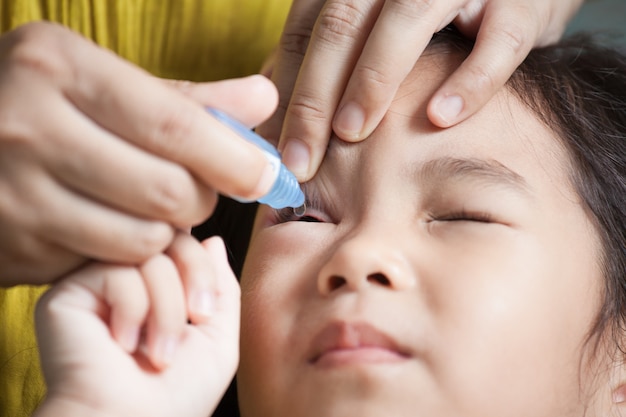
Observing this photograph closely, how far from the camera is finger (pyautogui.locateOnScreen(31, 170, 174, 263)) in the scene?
660 millimetres

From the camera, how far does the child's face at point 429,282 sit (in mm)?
857

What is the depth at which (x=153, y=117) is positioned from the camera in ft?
2.10

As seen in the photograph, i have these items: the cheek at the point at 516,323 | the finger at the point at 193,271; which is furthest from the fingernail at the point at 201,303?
the cheek at the point at 516,323

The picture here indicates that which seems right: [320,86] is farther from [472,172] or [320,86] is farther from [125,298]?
[125,298]

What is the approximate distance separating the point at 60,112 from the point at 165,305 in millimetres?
200

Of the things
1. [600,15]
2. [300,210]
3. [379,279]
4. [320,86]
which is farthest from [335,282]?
[600,15]

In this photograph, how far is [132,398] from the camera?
0.73 meters

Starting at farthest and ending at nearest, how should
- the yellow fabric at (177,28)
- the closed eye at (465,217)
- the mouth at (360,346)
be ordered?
the yellow fabric at (177,28), the closed eye at (465,217), the mouth at (360,346)

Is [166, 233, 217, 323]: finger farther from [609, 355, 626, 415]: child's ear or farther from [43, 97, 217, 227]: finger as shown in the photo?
[609, 355, 626, 415]: child's ear

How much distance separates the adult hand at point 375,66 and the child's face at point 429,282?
36mm

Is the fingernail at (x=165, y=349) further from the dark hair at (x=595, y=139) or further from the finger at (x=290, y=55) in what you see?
the dark hair at (x=595, y=139)

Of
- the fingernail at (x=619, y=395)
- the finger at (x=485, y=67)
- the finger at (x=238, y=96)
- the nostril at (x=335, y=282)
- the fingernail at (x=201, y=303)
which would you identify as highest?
the finger at (x=238, y=96)

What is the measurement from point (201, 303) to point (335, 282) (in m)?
0.20

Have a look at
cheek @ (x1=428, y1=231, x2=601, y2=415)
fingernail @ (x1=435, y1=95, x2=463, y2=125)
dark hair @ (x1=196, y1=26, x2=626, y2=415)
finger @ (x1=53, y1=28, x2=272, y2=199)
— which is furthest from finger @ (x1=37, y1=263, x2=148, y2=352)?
dark hair @ (x1=196, y1=26, x2=626, y2=415)
